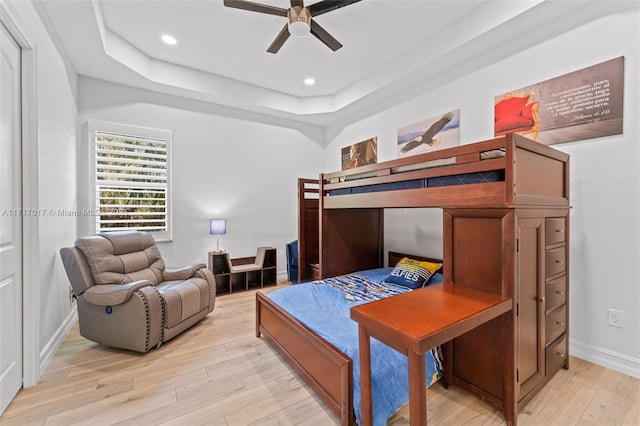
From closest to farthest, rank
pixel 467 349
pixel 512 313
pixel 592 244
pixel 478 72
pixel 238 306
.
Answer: pixel 512 313 → pixel 467 349 → pixel 592 244 → pixel 478 72 → pixel 238 306

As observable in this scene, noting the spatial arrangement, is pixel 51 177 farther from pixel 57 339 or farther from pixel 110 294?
pixel 57 339

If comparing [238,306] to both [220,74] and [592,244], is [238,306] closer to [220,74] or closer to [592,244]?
[220,74]

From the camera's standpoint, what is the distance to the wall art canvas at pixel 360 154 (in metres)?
4.44

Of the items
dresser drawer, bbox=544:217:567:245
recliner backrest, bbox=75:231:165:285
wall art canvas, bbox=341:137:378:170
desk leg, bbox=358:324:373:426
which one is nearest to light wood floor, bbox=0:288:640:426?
desk leg, bbox=358:324:373:426

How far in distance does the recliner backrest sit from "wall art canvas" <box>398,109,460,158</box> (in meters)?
3.48

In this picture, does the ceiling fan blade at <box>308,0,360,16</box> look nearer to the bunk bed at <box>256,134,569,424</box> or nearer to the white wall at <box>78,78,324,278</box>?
the bunk bed at <box>256,134,569,424</box>

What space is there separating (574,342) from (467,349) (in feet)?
4.42

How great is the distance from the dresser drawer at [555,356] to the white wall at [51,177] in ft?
12.0

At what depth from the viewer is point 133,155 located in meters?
3.74

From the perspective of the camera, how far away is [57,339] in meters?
2.50

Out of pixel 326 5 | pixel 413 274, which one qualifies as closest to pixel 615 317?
pixel 413 274

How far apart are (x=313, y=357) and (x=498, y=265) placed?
134cm

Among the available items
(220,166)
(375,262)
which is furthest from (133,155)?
(375,262)

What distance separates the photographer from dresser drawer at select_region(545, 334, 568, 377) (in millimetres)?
1920
